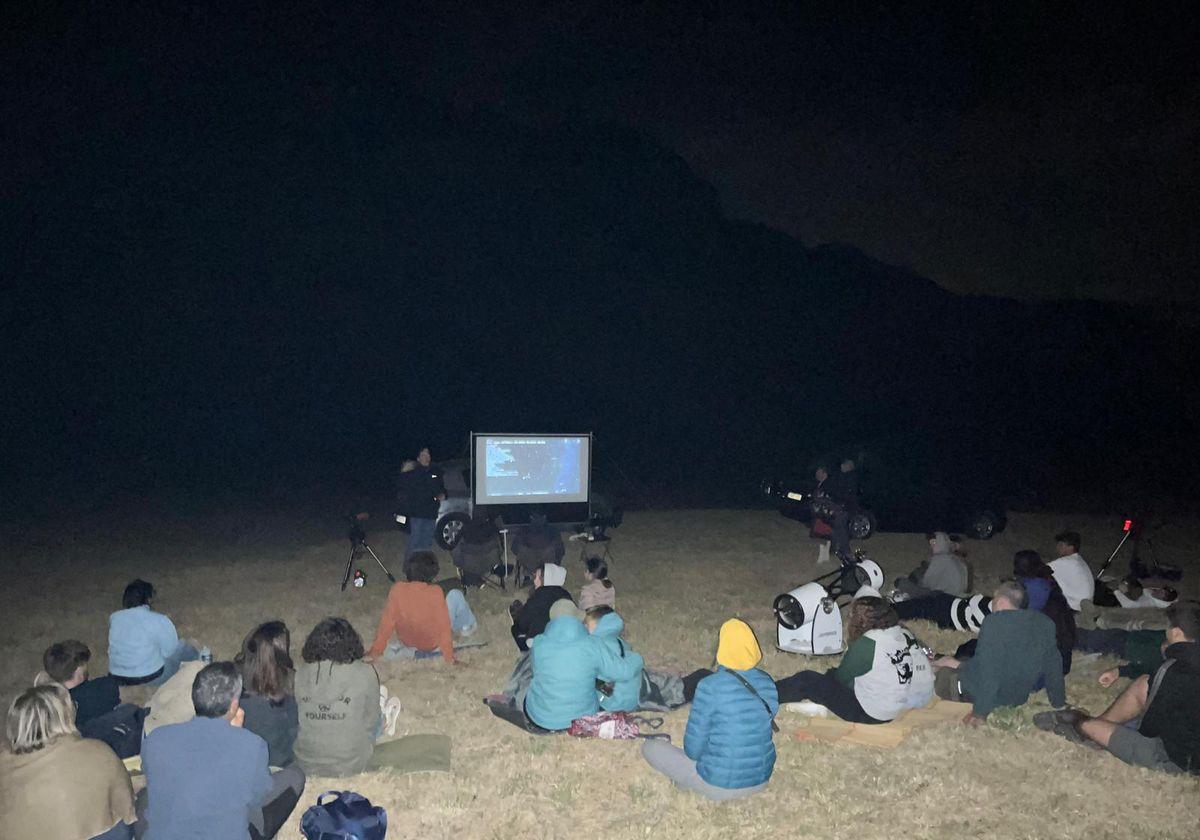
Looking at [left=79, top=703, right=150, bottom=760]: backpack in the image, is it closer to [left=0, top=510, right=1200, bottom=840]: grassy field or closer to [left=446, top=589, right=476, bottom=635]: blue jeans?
[left=0, top=510, right=1200, bottom=840]: grassy field

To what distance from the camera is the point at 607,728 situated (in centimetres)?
594

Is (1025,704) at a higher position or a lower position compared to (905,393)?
lower

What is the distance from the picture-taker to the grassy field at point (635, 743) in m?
4.88

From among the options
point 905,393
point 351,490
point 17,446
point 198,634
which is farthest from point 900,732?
point 905,393

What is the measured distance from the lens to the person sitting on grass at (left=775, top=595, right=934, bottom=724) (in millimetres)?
6098

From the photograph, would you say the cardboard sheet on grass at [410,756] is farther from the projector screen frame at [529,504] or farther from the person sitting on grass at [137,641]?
the projector screen frame at [529,504]

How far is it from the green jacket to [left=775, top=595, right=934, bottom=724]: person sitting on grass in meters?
0.38

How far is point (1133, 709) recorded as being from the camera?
18.7ft

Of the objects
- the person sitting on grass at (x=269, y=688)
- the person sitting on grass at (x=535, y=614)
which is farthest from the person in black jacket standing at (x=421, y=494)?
the person sitting on grass at (x=269, y=688)

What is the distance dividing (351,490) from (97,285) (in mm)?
35664

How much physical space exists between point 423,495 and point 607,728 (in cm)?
642

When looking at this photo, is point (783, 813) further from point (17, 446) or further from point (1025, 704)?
point (17, 446)

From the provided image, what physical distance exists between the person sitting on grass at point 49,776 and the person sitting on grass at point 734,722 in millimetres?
3169

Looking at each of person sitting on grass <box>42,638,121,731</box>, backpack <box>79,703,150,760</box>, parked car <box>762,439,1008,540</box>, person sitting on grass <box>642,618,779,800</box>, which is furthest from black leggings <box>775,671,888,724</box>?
parked car <box>762,439,1008,540</box>
